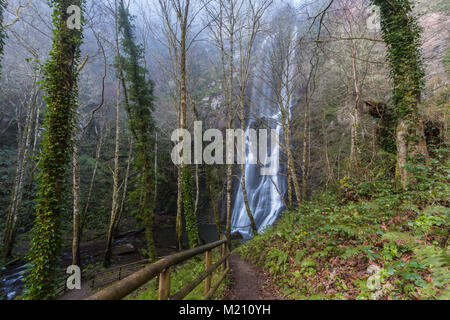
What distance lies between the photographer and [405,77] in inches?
207

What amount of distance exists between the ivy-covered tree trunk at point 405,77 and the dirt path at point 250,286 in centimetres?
457

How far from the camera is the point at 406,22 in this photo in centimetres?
539

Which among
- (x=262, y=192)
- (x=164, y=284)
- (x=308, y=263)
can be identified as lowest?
(x=262, y=192)

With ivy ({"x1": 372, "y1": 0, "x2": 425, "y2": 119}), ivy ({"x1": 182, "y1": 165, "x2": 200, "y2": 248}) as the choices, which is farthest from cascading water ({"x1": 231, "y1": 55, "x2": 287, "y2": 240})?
ivy ({"x1": 372, "y1": 0, "x2": 425, "y2": 119})

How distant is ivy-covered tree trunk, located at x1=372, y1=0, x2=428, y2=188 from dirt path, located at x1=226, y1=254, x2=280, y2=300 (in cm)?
457

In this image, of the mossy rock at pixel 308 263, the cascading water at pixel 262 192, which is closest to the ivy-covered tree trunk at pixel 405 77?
the mossy rock at pixel 308 263

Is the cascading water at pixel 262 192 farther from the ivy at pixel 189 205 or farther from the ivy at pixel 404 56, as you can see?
the ivy at pixel 404 56

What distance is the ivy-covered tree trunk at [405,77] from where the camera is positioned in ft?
16.7

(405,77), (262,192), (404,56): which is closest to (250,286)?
(405,77)

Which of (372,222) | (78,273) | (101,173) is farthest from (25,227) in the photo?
(372,222)

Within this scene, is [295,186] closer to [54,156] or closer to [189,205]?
[189,205]

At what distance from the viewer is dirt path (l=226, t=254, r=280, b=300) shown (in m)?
4.33

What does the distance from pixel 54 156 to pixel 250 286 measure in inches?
255

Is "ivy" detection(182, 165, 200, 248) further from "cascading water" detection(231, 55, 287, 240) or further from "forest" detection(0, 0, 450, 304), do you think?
"cascading water" detection(231, 55, 287, 240)
